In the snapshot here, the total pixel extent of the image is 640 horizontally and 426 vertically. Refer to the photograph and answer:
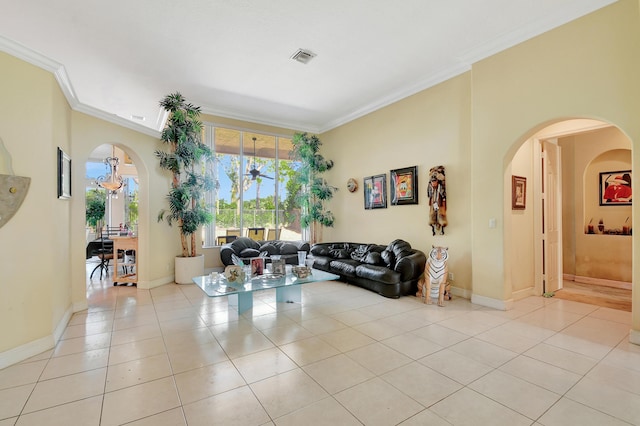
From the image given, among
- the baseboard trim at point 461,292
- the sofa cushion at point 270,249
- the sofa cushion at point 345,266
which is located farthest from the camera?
the sofa cushion at point 270,249

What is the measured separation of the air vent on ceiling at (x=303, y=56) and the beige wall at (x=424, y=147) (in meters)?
2.19

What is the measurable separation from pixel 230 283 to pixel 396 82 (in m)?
4.40

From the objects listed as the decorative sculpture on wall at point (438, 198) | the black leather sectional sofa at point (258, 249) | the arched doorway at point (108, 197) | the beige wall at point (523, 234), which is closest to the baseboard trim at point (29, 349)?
the black leather sectional sofa at point (258, 249)

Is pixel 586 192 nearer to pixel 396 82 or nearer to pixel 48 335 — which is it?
pixel 396 82

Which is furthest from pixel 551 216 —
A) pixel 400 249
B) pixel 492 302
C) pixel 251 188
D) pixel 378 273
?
→ pixel 251 188

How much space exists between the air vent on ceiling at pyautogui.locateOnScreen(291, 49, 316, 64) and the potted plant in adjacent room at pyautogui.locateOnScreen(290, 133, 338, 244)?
277 centimetres

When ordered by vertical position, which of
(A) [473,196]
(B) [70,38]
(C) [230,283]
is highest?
(B) [70,38]

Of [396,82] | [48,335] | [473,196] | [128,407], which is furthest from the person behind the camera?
[396,82]

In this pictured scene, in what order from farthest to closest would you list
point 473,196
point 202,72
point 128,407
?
point 202,72
point 473,196
point 128,407

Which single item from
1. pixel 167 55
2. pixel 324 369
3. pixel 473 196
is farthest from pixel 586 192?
pixel 167 55

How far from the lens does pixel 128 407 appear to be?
205cm

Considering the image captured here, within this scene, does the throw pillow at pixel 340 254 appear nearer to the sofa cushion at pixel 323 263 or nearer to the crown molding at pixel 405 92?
the sofa cushion at pixel 323 263

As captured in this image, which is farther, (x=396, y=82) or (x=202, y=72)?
(x=396, y=82)

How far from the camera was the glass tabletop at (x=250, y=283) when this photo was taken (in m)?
3.53
